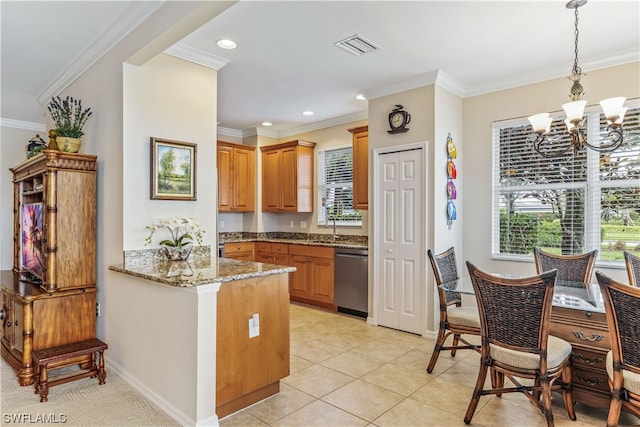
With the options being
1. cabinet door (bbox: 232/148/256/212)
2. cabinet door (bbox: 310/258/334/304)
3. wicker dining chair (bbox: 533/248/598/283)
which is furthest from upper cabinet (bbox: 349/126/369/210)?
wicker dining chair (bbox: 533/248/598/283)

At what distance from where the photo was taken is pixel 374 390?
2.83 m

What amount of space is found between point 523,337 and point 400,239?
85.5 inches

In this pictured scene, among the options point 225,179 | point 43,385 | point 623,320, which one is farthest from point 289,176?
point 623,320

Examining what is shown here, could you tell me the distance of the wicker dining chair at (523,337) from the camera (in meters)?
2.15

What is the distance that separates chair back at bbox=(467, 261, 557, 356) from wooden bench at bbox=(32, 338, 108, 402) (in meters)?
2.80

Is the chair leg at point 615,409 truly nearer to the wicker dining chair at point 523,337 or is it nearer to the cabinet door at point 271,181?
the wicker dining chair at point 523,337

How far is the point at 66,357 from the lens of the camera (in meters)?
2.81

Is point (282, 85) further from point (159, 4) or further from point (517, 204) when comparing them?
point (517, 204)

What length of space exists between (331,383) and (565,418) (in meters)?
1.57

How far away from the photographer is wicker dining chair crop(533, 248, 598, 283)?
3.19 metres

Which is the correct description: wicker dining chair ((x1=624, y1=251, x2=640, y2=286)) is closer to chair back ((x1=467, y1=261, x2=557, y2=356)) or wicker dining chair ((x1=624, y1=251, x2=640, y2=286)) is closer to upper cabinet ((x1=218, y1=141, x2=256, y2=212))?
chair back ((x1=467, y1=261, x2=557, y2=356))

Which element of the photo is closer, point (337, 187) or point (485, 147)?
point (485, 147)

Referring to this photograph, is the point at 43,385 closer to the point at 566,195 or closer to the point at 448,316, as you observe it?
the point at 448,316

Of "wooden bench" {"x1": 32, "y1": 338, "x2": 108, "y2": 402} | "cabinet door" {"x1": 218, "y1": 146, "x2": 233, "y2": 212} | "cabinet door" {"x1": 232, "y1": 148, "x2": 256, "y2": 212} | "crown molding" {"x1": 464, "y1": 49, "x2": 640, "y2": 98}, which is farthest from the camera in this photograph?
"cabinet door" {"x1": 232, "y1": 148, "x2": 256, "y2": 212}
